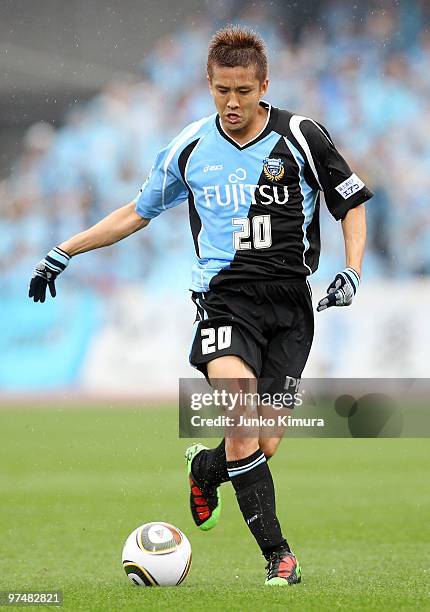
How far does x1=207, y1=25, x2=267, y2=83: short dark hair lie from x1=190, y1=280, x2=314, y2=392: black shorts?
951 millimetres

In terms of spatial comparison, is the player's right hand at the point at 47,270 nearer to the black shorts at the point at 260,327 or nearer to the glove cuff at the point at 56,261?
the glove cuff at the point at 56,261

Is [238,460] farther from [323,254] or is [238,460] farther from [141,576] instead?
[323,254]

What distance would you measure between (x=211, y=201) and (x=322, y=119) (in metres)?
12.8

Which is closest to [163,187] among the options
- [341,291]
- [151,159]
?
[341,291]

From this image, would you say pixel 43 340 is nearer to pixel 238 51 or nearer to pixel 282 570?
pixel 238 51

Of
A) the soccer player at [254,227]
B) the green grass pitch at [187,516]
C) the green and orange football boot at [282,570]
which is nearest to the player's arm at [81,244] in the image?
the soccer player at [254,227]

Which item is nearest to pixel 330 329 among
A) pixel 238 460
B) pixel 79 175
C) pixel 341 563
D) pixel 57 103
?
pixel 79 175

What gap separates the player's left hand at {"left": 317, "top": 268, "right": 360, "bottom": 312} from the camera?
193 inches

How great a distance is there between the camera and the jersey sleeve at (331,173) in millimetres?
5188

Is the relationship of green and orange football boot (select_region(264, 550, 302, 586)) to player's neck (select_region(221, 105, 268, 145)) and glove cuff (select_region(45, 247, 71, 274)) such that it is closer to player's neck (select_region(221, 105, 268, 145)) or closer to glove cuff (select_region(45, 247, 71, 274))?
glove cuff (select_region(45, 247, 71, 274))

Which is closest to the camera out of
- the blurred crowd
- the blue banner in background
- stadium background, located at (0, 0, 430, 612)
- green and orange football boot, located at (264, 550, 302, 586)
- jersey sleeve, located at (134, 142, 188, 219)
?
green and orange football boot, located at (264, 550, 302, 586)

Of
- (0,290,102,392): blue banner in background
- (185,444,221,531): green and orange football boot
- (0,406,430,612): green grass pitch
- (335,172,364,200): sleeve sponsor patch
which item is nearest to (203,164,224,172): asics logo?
(335,172,364,200): sleeve sponsor patch

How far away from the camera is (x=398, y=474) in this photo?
1016cm

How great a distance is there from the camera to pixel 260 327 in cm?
515
